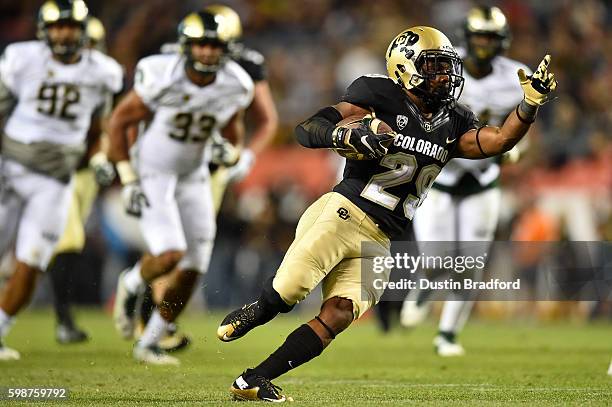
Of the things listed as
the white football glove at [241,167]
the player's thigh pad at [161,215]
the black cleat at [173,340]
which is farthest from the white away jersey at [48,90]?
the black cleat at [173,340]

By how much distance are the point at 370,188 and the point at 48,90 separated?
128 inches

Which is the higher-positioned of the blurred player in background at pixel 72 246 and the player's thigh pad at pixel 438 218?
the player's thigh pad at pixel 438 218

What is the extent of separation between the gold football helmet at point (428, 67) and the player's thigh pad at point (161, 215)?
92.7 inches

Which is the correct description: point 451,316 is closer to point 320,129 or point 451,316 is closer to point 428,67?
point 428,67

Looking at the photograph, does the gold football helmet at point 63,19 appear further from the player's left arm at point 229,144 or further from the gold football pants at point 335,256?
the gold football pants at point 335,256

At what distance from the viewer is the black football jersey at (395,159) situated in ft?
18.6

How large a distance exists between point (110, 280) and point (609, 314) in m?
5.88

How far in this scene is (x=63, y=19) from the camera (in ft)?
26.7

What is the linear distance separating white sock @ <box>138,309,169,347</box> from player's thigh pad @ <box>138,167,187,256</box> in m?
0.41

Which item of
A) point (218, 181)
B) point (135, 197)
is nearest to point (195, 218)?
point (135, 197)

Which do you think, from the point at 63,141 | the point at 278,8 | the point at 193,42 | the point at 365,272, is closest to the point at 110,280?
the point at 278,8

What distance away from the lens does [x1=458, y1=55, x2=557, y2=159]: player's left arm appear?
5.39m

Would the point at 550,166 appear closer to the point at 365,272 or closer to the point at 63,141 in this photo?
the point at 63,141

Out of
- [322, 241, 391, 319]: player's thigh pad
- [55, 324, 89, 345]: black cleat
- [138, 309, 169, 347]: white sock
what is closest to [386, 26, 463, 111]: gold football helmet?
[322, 241, 391, 319]: player's thigh pad
